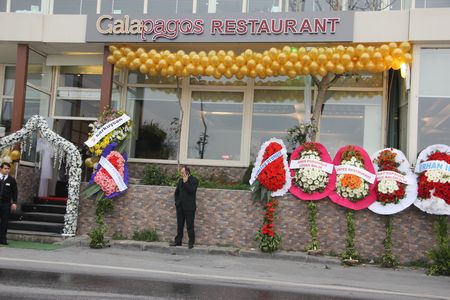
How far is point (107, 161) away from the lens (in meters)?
13.2

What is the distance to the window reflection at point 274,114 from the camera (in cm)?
1544

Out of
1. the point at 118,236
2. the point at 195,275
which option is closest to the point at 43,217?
the point at 118,236

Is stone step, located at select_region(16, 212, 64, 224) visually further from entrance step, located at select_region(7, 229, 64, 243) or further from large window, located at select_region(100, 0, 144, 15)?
large window, located at select_region(100, 0, 144, 15)

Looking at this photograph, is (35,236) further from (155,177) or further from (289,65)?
(289,65)

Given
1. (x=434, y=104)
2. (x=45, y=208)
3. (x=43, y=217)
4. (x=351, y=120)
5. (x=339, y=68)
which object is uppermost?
(x=339, y=68)

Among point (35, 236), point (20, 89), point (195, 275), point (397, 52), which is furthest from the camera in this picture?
point (20, 89)

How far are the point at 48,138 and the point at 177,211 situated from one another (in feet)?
13.0

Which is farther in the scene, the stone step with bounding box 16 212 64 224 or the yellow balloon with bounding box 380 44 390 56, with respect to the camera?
the stone step with bounding box 16 212 64 224

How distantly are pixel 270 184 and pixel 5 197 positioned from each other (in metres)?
6.15

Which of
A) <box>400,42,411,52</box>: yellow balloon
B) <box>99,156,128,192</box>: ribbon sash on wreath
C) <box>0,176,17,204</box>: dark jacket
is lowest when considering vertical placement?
<box>0,176,17,204</box>: dark jacket

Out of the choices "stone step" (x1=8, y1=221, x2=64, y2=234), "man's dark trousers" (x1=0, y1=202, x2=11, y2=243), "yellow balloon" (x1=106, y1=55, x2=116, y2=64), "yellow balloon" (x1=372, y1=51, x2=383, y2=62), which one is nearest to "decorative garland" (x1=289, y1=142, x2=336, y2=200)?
"yellow balloon" (x1=372, y1=51, x2=383, y2=62)

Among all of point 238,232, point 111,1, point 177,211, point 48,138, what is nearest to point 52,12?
point 111,1

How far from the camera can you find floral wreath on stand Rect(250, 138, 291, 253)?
12086 mm

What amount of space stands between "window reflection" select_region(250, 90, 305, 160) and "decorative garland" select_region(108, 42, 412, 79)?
2104mm
